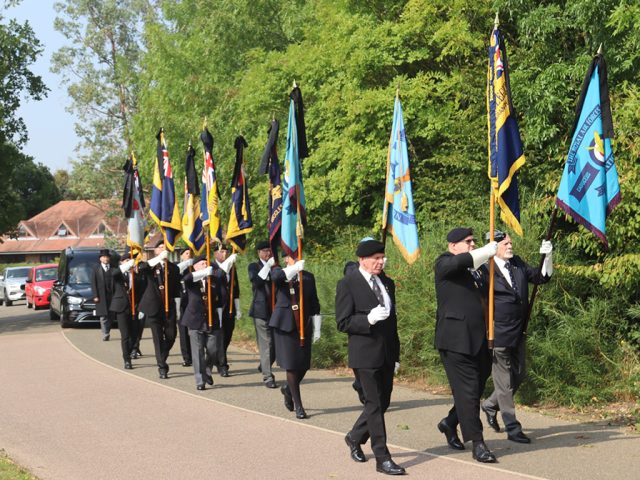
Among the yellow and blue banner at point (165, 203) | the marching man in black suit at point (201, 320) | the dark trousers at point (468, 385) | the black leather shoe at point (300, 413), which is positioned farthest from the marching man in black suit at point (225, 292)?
the dark trousers at point (468, 385)

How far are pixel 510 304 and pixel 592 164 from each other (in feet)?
5.25

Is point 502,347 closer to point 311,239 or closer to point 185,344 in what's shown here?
point 185,344

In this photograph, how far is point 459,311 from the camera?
26.5ft

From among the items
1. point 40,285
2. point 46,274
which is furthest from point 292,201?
point 46,274

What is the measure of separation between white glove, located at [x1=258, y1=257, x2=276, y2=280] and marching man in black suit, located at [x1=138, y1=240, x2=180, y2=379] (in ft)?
8.61

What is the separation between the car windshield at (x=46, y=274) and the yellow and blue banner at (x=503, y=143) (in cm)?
3057

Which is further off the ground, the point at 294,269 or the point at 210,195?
the point at 210,195

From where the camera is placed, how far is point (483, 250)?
304 inches

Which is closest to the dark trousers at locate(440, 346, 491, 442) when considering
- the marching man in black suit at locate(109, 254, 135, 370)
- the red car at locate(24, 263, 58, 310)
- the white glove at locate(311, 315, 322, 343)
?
the white glove at locate(311, 315, 322, 343)

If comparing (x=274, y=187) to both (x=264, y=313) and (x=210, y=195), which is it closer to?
(x=264, y=313)

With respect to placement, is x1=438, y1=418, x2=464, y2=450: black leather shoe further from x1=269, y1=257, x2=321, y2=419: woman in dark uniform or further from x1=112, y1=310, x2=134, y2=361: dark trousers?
x1=112, y1=310, x2=134, y2=361: dark trousers

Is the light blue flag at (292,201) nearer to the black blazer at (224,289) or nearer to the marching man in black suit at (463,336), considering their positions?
the black blazer at (224,289)

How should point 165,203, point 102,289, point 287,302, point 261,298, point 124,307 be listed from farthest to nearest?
point 102,289
point 165,203
point 124,307
point 261,298
point 287,302

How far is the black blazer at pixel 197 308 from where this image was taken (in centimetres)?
1315
